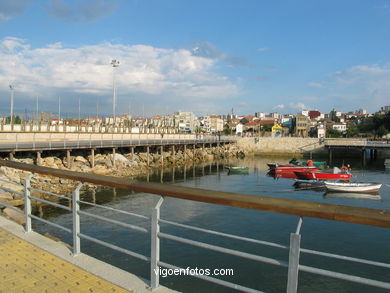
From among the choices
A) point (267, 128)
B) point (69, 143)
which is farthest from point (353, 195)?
point (267, 128)

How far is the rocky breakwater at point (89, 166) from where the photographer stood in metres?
20.6

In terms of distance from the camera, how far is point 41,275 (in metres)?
4.11

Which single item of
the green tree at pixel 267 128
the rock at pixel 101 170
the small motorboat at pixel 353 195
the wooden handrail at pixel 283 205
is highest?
the green tree at pixel 267 128

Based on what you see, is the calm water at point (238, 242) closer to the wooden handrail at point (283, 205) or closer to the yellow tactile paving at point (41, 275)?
the yellow tactile paving at point (41, 275)

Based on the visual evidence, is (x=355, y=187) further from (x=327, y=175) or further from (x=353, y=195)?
(x=327, y=175)

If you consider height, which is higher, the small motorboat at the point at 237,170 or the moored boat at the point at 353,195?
the small motorboat at the point at 237,170

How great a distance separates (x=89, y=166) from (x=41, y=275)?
97.8 ft

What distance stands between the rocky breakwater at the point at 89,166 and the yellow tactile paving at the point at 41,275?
286 cm

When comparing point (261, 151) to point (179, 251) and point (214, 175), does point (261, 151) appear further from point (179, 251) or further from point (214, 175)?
point (179, 251)

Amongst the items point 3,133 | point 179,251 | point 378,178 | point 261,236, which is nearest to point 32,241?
point 179,251

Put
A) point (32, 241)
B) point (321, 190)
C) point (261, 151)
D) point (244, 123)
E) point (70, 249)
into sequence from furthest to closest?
point (244, 123) < point (261, 151) < point (321, 190) < point (32, 241) < point (70, 249)

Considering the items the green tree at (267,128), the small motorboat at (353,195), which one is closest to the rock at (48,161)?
the small motorboat at (353,195)

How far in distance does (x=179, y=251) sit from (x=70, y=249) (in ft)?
29.0

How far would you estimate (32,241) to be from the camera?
17.5ft
